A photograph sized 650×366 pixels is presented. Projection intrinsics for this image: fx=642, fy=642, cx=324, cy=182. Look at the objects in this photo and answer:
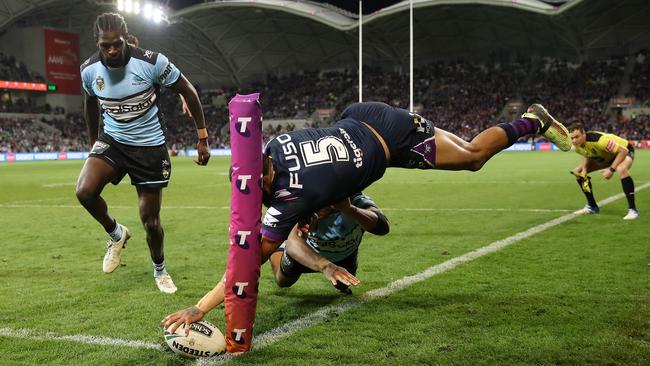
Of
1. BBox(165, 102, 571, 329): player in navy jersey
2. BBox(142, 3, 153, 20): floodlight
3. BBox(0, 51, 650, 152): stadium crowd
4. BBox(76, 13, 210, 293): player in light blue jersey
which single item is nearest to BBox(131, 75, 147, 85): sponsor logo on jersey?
BBox(76, 13, 210, 293): player in light blue jersey

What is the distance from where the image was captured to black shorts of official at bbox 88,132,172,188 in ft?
17.8

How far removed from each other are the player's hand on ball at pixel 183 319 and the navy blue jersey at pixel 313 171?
23.0 inches

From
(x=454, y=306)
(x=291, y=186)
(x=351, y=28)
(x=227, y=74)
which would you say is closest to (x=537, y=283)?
(x=454, y=306)

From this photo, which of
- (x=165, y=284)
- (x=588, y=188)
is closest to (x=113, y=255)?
(x=165, y=284)

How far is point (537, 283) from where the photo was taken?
16.7ft

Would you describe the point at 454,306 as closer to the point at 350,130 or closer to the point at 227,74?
the point at 350,130

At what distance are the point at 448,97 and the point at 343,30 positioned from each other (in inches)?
459

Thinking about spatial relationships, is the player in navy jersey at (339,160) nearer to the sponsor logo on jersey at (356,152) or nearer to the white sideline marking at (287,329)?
the sponsor logo on jersey at (356,152)

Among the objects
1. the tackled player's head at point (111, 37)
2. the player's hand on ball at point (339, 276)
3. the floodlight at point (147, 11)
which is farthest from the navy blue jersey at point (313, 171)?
the floodlight at point (147, 11)

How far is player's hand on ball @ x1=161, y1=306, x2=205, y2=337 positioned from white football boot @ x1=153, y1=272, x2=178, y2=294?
157cm

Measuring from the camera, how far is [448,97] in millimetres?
56656

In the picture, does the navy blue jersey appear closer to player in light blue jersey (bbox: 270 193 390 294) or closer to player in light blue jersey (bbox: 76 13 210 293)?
player in light blue jersey (bbox: 270 193 390 294)

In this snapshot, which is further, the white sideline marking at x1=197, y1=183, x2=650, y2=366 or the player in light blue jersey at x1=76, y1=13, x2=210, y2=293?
the player in light blue jersey at x1=76, y1=13, x2=210, y2=293

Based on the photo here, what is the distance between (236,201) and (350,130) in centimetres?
92
